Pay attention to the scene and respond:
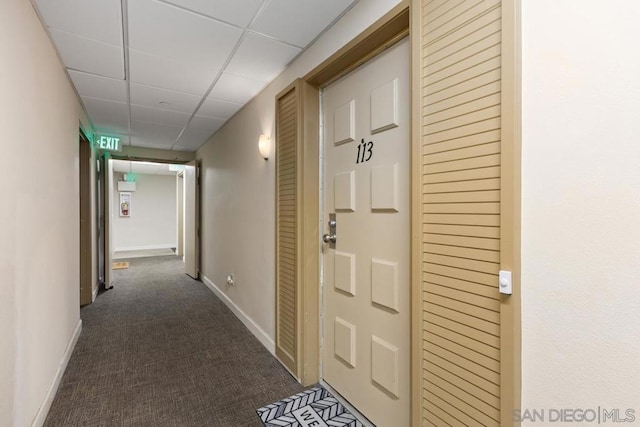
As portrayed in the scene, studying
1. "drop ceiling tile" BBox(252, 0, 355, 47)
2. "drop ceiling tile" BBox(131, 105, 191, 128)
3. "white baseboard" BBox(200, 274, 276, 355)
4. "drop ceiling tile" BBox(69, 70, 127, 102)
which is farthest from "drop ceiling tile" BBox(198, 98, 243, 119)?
"white baseboard" BBox(200, 274, 276, 355)

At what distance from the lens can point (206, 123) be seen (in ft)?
12.9

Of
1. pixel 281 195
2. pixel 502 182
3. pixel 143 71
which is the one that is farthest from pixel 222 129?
pixel 502 182

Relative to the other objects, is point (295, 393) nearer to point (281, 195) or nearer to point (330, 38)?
point (281, 195)

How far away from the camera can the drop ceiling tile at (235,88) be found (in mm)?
2615

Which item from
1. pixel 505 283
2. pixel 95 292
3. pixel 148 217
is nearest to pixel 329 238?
pixel 505 283

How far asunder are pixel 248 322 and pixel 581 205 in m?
2.97

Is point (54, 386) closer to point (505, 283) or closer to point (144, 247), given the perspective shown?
point (505, 283)

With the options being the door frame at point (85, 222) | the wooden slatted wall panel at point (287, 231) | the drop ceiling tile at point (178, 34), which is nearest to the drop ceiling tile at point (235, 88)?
the drop ceiling tile at point (178, 34)

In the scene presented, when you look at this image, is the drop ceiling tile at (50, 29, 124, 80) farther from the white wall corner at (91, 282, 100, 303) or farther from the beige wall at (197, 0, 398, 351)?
the white wall corner at (91, 282, 100, 303)

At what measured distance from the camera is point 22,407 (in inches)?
57.9

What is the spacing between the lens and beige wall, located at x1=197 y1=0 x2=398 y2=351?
1.92 meters

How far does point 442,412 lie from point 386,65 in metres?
1.66

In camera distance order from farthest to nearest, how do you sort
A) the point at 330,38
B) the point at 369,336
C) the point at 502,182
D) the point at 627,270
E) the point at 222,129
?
the point at 222,129 < the point at 330,38 < the point at 369,336 < the point at 502,182 < the point at 627,270

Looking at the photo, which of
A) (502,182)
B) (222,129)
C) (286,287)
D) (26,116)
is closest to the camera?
(502,182)
